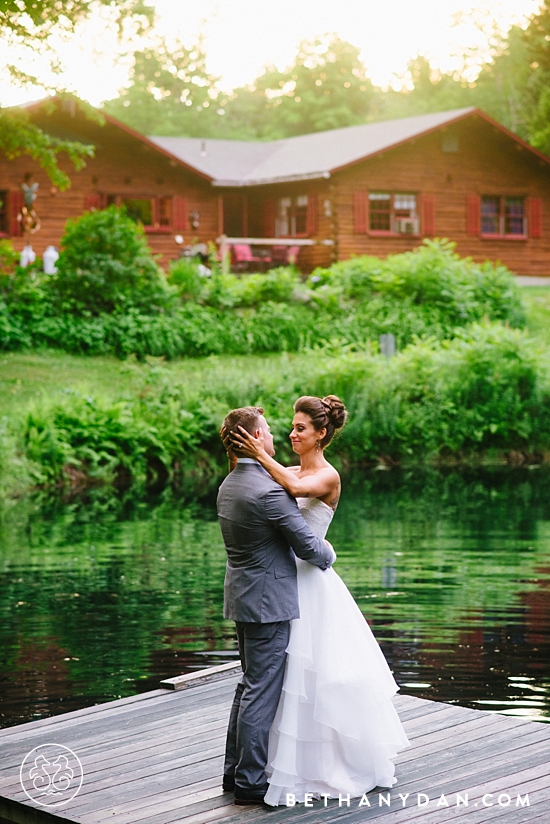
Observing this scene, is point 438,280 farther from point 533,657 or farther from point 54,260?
point 533,657

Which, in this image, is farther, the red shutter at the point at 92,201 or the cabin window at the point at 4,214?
the red shutter at the point at 92,201

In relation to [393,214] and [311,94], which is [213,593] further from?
[311,94]

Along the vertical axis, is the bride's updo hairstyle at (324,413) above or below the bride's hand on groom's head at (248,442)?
above

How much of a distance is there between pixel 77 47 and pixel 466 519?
12.4 metres

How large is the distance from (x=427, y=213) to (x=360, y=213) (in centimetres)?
281

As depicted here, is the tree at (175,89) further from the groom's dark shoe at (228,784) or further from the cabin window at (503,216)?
the groom's dark shoe at (228,784)

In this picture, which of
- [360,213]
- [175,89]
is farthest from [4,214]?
[175,89]

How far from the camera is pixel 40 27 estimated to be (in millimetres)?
20672

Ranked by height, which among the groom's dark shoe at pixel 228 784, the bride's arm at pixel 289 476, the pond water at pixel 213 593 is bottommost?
the pond water at pixel 213 593

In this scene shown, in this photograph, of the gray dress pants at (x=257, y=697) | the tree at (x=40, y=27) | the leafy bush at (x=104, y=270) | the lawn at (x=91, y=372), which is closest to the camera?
the gray dress pants at (x=257, y=697)

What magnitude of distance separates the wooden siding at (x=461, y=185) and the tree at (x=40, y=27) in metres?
14.6

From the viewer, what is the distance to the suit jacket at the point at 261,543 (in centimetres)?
539

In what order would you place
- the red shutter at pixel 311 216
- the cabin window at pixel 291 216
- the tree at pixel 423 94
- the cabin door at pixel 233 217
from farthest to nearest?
1. the tree at pixel 423 94
2. the cabin door at pixel 233 217
3. the cabin window at pixel 291 216
4. the red shutter at pixel 311 216

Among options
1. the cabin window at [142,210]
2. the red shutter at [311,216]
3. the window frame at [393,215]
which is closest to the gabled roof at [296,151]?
the red shutter at [311,216]
